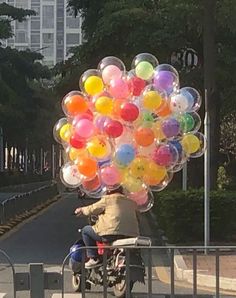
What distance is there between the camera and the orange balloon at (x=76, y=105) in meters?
9.88

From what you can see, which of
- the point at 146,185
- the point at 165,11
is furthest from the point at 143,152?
the point at 165,11

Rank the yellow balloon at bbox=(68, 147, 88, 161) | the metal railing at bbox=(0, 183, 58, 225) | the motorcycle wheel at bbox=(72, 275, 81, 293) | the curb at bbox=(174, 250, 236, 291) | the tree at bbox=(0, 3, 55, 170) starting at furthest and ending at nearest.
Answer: the tree at bbox=(0, 3, 55, 170), the metal railing at bbox=(0, 183, 58, 225), the curb at bbox=(174, 250, 236, 291), the motorcycle wheel at bbox=(72, 275, 81, 293), the yellow balloon at bbox=(68, 147, 88, 161)

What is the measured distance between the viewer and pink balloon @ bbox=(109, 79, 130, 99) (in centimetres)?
973

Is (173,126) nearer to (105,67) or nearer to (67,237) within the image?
(105,67)

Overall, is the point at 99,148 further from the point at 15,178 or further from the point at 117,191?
the point at 15,178

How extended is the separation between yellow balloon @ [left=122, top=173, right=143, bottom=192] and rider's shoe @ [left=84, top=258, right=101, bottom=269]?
107cm

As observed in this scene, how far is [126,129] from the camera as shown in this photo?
9.75 metres

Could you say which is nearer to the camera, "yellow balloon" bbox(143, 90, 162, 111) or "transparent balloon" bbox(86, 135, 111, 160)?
"transparent balloon" bbox(86, 135, 111, 160)

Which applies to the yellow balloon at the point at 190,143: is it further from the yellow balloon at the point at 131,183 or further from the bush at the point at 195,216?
the bush at the point at 195,216

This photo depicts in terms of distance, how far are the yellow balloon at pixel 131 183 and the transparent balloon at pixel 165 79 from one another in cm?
120

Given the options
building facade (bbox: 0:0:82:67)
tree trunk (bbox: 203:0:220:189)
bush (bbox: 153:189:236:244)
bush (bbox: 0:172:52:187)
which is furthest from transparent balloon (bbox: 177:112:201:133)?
building facade (bbox: 0:0:82:67)

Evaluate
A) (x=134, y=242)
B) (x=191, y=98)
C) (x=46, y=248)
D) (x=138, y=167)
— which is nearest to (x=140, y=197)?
(x=138, y=167)

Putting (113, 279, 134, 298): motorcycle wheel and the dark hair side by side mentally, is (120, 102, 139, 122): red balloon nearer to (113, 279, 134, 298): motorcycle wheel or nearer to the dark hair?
the dark hair

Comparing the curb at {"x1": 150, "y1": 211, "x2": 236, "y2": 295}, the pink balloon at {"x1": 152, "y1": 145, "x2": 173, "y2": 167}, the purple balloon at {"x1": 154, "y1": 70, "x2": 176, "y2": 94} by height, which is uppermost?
the purple balloon at {"x1": 154, "y1": 70, "x2": 176, "y2": 94}
